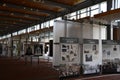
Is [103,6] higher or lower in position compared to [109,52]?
higher

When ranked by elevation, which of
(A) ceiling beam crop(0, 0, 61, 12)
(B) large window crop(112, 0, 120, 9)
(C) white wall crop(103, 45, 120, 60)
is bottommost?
(C) white wall crop(103, 45, 120, 60)

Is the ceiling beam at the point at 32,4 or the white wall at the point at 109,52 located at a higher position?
the ceiling beam at the point at 32,4

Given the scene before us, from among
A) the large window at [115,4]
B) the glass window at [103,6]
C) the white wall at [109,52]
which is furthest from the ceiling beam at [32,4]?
the white wall at [109,52]

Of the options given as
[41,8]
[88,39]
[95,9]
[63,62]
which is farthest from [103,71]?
[41,8]

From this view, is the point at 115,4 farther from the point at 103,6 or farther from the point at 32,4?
the point at 32,4

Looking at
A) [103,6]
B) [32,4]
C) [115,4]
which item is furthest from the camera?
[32,4]

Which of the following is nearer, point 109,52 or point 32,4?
point 109,52

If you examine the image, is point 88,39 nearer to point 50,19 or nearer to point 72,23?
point 72,23

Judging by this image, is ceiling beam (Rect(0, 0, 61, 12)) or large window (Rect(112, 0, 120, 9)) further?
ceiling beam (Rect(0, 0, 61, 12))

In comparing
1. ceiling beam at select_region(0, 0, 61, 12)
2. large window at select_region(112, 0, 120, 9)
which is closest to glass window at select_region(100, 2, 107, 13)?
large window at select_region(112, 0, 120, 9)

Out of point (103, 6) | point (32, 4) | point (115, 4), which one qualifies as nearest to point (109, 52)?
point (115, 4)

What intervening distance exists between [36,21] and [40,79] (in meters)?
16.7

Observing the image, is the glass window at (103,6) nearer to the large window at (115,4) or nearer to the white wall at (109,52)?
the large window at (115,4)

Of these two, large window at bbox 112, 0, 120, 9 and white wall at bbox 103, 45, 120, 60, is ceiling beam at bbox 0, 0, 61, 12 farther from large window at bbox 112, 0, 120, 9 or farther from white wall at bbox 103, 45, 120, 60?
white wall at bbox 103, 45, 120, 60
